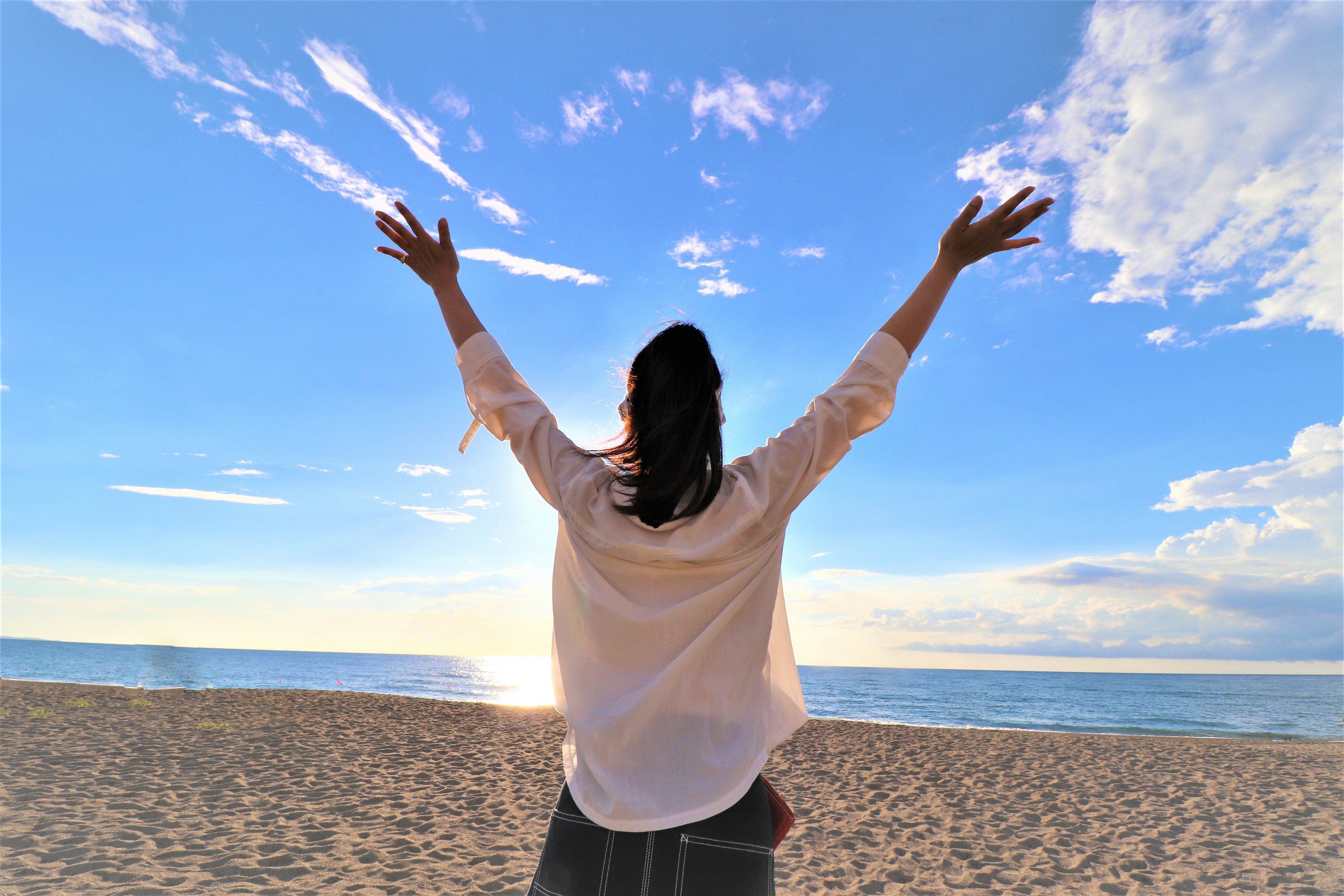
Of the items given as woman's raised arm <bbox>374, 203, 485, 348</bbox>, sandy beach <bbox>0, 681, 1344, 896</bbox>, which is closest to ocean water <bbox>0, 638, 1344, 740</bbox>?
sandy beach <bbox>0, 681, 1344, 896</bbox>

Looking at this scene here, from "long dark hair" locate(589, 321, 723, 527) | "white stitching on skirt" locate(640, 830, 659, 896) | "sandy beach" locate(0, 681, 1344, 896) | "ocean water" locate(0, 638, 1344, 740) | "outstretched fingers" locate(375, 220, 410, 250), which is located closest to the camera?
"white stitching on skirt" locate(640, 830, 659, 896)

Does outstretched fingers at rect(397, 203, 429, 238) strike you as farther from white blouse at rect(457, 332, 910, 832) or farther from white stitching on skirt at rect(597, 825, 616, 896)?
white stitching on skirt at rect(597, 825, 616, 896)

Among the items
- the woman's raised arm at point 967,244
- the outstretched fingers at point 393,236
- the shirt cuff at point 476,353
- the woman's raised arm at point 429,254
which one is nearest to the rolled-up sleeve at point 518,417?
the shirt cuff at point 476,353

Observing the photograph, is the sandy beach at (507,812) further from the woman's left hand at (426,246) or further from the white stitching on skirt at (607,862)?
the woman's left hand at (426,246)

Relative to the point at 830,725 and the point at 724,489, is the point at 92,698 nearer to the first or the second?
the point at 830,725

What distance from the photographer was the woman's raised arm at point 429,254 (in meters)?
1.45

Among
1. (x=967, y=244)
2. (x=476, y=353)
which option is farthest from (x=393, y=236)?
(x=967, y=244)

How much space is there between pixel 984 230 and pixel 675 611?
1.00 meters

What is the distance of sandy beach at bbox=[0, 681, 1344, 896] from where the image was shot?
16.5 feet

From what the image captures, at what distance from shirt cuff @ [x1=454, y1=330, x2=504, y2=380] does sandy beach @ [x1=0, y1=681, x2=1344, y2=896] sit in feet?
16.0

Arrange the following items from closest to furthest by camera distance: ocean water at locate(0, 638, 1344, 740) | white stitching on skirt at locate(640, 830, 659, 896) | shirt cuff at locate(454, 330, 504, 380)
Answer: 1. white stitching on skirt at locate(640, 830, 659, 896)
2. shirt cuff at locate(454, 330, 504, 380)
3. ocean water at locate(0, 638, 1344, 740)

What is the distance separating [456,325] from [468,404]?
191 mm

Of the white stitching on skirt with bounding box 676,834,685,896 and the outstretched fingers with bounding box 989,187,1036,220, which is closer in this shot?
the white stitching on skirt with bounding box 676,834,685,896

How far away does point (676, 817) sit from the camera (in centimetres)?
104
